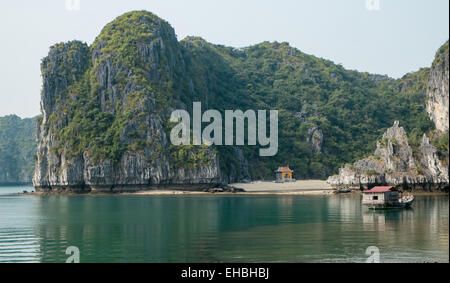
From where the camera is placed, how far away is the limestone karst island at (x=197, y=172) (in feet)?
147

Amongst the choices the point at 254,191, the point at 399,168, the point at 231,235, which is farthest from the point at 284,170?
the point at 231,235

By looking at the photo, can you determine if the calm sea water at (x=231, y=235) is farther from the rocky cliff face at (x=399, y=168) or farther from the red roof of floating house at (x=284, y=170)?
the red roof of floating house at (x=284, y=170)

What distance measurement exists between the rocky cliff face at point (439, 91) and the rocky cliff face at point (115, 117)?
54.1 metres

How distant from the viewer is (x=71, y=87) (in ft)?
529

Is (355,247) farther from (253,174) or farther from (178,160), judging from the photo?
(253,174)

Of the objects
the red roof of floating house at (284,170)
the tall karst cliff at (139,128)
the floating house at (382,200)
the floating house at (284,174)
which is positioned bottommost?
the floating house at (382,200)

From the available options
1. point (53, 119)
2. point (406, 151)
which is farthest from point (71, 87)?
point (406, 151)

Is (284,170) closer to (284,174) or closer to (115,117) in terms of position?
(284,174)

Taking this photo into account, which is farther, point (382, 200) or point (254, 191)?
point (254, 191)

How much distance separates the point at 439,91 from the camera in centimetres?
12544

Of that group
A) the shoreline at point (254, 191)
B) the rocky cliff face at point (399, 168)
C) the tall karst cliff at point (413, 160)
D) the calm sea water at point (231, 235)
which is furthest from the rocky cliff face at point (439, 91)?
the calm sea water at point (231, 235)

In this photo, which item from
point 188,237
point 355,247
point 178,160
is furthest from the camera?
point 178,160

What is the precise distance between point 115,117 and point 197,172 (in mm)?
33130
